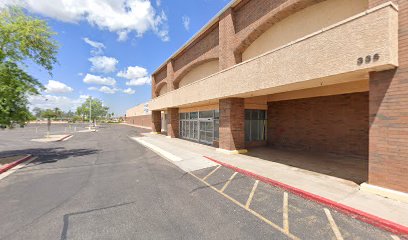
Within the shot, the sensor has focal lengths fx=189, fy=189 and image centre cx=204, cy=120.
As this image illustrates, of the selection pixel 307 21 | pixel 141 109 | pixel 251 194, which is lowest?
pixel 251 194

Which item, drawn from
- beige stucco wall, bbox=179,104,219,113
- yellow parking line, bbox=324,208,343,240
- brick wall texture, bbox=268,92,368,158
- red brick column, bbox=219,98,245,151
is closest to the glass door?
beige stucco wall, bbox=179,104,219,113

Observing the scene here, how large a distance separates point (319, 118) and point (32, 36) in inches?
781

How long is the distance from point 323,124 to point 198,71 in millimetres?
12482

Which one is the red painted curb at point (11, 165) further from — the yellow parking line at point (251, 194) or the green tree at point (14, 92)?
the yellow parking line at point (251, 194)

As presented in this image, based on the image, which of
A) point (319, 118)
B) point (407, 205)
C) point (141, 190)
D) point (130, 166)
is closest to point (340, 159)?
point (319, 118)

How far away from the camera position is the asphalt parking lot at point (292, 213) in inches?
173

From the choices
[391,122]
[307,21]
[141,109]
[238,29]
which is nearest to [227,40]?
[238,29]

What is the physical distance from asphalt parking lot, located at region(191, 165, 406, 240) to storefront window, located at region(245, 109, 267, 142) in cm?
801

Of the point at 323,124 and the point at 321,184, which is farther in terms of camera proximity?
the point at 323,124

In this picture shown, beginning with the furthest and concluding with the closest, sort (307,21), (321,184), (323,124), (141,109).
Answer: (141,109)
(323,124)
(307,21)
(321,184)

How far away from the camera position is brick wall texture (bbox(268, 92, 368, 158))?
1124 centimetres

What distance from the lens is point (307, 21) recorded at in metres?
10.2

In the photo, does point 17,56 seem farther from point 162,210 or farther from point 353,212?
point 353,212

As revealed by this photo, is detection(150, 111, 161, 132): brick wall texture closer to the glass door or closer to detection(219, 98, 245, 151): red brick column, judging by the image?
the glass door
